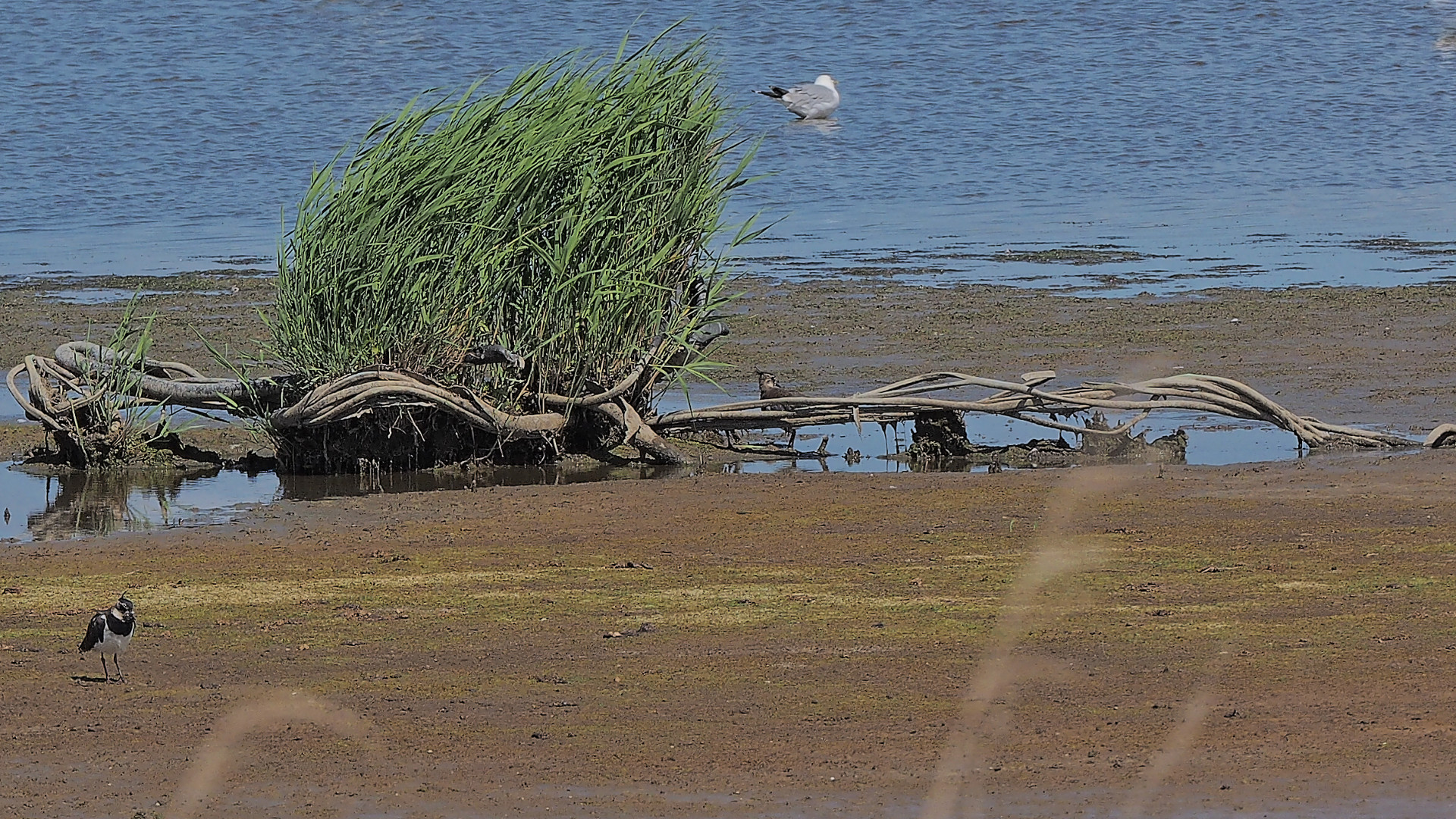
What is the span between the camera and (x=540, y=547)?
933 cm

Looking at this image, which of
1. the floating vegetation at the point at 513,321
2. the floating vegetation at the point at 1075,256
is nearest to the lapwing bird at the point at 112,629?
the floating vegetation at the point at 513,321

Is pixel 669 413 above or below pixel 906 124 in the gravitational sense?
above

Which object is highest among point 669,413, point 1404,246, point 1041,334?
point 669,413

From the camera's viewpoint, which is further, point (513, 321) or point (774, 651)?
point (513, 321)

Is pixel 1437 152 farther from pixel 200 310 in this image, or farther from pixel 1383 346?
pixel 200 310

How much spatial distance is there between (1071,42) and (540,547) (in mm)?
29762

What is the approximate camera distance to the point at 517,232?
1176cm

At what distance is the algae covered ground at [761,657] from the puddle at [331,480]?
84 centimetres

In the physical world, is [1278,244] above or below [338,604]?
below

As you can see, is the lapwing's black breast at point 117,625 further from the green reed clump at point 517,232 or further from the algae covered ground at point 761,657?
the green reed clump at point 517,232

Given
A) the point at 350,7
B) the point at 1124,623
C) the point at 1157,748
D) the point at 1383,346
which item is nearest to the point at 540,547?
the point at 1124,623

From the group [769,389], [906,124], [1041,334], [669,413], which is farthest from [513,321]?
[906,124]

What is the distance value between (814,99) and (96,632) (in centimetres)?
2545

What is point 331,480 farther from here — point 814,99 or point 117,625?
point 814,99
